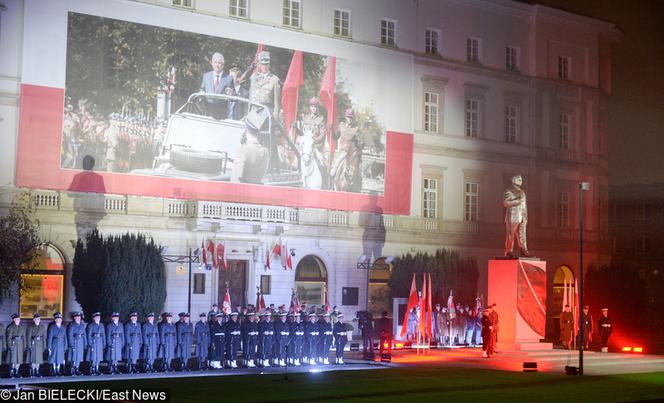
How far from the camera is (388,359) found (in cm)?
3469

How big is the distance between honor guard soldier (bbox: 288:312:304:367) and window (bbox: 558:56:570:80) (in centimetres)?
3157

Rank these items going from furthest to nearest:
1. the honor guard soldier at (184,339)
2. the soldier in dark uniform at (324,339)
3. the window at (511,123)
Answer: the window at (511,123) → the soldier in dark uniform at (324,339) → the honor guard soldier at (184,339)

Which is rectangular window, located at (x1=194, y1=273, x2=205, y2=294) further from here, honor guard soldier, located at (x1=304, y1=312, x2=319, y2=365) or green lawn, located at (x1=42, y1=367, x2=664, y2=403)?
green lawn, located at (x1=42, y1=367, x2=664, y2=403)

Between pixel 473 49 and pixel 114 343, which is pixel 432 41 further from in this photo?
pixel 114 343

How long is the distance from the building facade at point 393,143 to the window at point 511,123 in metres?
0.07

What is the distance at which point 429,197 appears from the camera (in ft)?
176

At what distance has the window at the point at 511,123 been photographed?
188 feet

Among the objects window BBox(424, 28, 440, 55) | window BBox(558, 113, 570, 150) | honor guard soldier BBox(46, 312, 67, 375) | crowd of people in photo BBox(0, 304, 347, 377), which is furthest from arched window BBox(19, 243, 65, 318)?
window BBox(558, 113, 570, 150)

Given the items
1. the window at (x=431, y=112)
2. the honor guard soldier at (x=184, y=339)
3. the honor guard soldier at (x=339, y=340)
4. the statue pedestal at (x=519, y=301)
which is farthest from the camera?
the window at (x=431, y=112)

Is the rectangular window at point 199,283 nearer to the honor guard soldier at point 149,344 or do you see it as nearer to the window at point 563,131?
the honor guard soldier at point 149,344

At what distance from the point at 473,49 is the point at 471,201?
26.3ft

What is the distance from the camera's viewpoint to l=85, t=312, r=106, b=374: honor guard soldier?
96.4ft

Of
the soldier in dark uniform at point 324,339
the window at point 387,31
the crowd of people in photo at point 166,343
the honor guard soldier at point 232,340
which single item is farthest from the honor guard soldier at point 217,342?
the window at point 387,31

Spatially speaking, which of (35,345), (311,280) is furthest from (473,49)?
(35,345)
